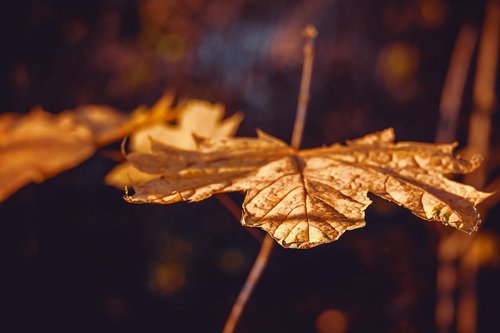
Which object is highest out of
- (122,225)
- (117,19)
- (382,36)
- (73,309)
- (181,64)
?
(382,36)

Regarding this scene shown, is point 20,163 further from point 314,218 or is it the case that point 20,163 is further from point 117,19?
point 117,19

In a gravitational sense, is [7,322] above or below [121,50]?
below

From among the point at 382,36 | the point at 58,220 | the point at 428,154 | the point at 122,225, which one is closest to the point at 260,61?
the point at 382,36

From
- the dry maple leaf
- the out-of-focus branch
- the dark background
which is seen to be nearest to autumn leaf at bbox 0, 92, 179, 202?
the dry maple leaf

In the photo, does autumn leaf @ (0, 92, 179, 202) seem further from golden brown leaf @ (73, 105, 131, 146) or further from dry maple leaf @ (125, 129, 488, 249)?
dry maple leaf @ (125, 129, 488, 249)

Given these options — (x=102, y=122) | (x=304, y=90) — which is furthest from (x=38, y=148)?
(x=304, y=90)

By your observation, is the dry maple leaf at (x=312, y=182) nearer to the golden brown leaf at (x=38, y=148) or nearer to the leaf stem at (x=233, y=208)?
the leaf stem at (x=233, y=208)

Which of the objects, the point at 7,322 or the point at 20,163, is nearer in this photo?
the point at 20,163
